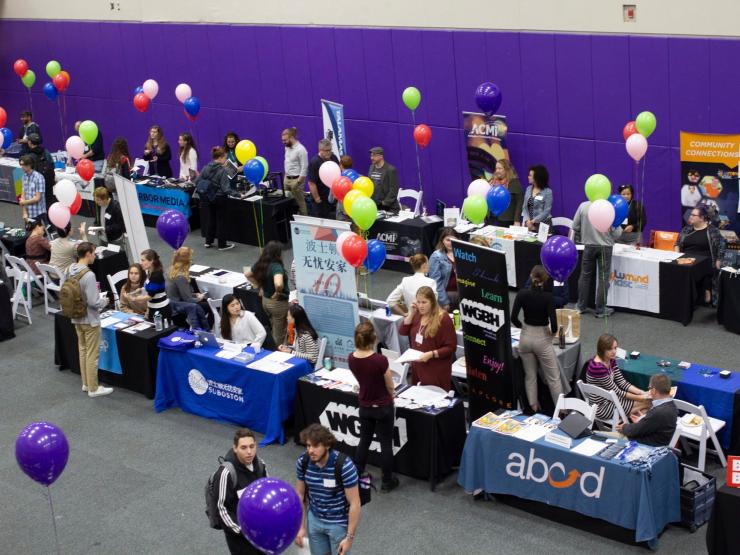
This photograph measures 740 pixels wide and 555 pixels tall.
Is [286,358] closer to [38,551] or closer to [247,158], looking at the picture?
[38,551]

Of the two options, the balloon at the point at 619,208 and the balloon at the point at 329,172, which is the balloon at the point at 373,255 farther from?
the balloon at the point at 619,208

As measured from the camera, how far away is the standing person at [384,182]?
13.1 m

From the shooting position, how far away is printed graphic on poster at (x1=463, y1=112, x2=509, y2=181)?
1291cm

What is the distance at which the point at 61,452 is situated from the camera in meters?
6.40

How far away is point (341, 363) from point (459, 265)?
74.4 inches

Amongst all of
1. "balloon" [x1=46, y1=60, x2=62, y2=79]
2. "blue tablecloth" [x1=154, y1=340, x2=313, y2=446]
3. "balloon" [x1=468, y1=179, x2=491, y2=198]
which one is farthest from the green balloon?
"blue tablecloth" [x1=154, y1=340, x2=313, y2=446]

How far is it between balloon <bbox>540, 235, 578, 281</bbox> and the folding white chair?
65.2 inches

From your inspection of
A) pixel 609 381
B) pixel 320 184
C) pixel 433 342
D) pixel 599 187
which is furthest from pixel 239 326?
pixel 320 184

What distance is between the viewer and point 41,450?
247 inches

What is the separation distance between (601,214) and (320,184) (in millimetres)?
5071

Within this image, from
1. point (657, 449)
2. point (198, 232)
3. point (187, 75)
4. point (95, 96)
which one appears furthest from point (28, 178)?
point (657, 449)

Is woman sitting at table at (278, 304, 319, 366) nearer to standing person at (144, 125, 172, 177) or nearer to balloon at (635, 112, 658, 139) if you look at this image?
balloon at (635, 112, 658, 139)

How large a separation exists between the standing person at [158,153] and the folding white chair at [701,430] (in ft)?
33.6

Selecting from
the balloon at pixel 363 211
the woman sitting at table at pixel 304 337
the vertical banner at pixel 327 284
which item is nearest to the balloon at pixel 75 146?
the balloon at pixel 363 211
